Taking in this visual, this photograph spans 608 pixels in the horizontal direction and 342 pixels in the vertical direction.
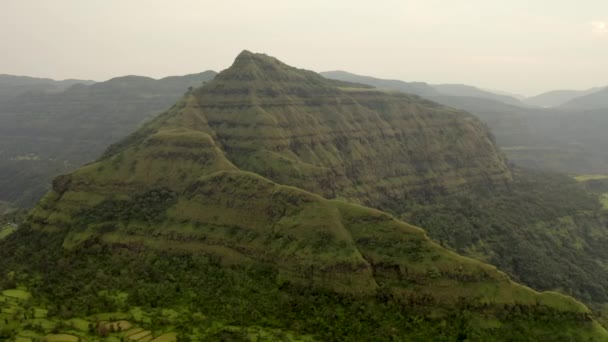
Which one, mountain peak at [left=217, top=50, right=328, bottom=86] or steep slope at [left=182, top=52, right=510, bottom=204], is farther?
mountain peak at [left=217, top=50, right=328, bottom=86]

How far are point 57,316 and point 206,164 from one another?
46.9 metres

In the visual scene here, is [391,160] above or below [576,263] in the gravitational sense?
above

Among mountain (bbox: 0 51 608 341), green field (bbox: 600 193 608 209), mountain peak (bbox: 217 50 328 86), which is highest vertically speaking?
mountain peak (bbox: 217 50 328 86)

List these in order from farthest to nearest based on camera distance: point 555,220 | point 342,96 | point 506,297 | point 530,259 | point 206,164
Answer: point 342,96 < point 555,220 < point 530,259 < point 206,164 < point 506,297

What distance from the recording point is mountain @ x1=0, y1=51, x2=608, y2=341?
7225cm

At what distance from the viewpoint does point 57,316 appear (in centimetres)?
7569

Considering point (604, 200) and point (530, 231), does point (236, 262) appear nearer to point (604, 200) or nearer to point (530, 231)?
point (530, 231)

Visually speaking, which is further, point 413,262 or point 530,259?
point 530,259

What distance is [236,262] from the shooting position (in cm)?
8938

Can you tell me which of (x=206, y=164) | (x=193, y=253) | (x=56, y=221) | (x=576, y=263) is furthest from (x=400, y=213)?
(x=56, y=221)

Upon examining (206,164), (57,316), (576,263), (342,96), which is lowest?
(576,263)

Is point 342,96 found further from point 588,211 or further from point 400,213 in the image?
point 588,211

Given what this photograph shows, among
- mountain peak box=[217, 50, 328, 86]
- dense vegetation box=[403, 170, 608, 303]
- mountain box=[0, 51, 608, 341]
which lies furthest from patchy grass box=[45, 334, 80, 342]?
mountain peak box=[217, 50, 328, 86]

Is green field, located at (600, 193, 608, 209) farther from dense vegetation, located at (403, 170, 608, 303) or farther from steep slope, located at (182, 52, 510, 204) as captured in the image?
steep slope, located at (182, 52, 510, 204)
